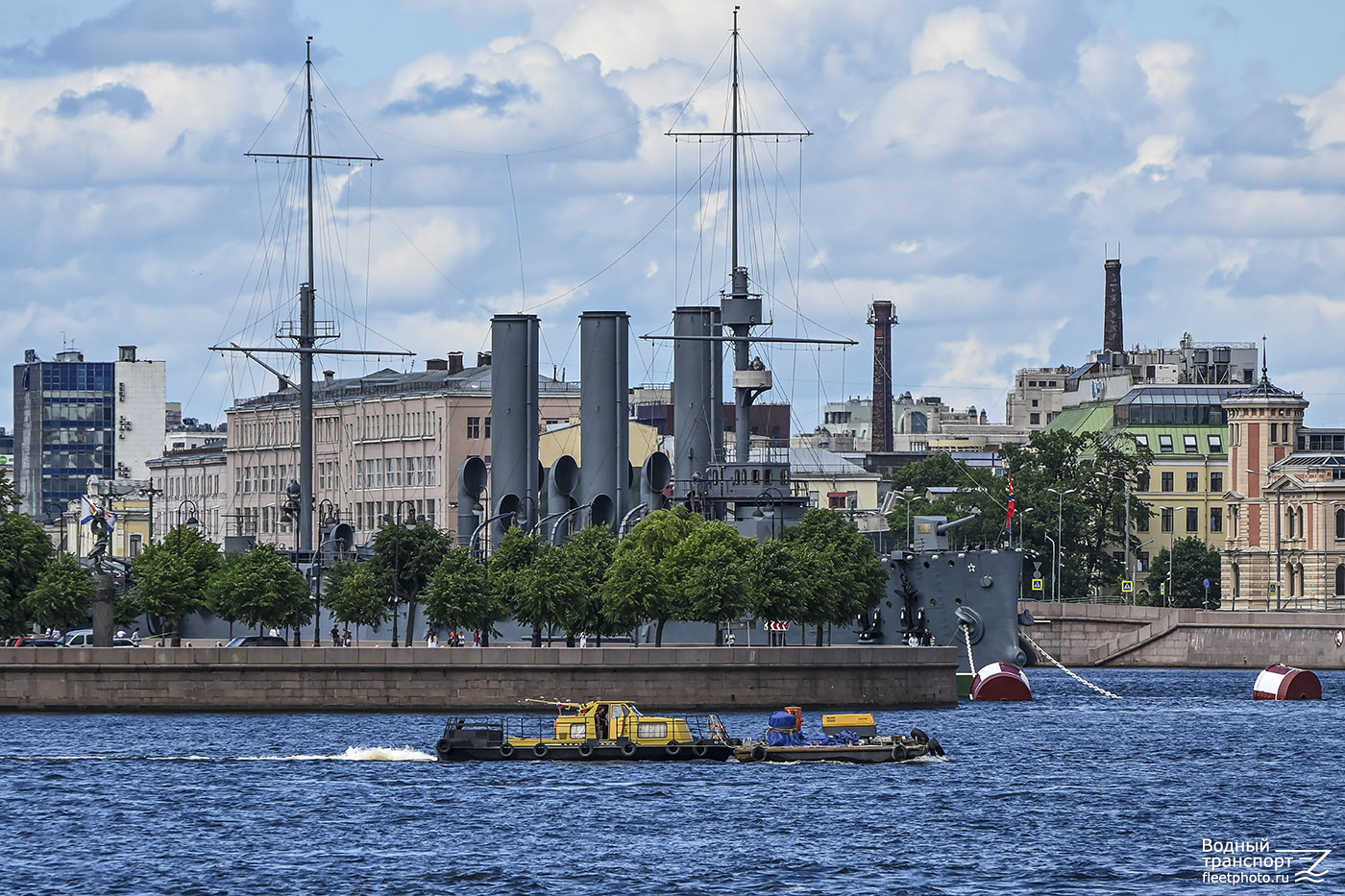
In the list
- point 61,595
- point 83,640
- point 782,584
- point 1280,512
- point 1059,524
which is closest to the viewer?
point 782,584

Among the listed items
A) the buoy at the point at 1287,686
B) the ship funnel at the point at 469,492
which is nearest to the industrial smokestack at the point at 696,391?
the ship funnel at the point at 469,492

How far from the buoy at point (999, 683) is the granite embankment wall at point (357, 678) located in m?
18.5

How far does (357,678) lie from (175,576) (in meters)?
16.7

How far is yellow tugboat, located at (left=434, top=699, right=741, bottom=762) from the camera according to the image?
7162cm

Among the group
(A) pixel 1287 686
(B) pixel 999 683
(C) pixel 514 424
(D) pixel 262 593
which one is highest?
(C) pixel 514 424

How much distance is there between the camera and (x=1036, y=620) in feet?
470

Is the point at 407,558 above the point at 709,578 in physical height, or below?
above

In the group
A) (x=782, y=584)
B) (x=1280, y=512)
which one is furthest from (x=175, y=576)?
(x=1280, y=512)

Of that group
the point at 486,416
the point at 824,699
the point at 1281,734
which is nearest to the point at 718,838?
the point at 824,699

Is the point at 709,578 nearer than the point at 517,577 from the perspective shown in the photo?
Yes

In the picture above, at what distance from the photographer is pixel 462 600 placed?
94.4m

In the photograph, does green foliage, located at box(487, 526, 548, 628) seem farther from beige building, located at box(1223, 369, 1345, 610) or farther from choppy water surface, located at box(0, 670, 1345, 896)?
beige building, located at box(1223, 369, 1345, 610)

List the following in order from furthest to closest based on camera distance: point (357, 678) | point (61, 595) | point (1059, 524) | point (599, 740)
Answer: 1. point (1059, 524)
2. point (61, 595)
3. point (357, 678)
4. point (599, 740)

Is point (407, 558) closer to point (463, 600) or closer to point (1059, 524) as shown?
point (463, 600)
